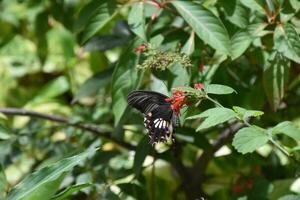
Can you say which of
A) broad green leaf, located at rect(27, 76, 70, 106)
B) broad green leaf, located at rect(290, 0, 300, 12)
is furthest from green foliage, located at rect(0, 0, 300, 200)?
broad green leaf, located at rect(27, 76, 70, 106)

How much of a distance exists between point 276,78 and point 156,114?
1.12ft

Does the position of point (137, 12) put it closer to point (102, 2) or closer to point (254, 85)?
point (102, 2)

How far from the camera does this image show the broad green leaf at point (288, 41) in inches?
48.9

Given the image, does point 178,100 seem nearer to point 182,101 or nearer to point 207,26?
point 182,101

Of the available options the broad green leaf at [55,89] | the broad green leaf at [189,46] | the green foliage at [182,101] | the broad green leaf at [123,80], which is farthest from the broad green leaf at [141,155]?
the broad green leaf at [55,89]

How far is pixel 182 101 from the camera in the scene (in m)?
1.05

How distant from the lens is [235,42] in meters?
1.29

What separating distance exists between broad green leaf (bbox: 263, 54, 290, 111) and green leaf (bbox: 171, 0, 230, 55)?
13 centimetres

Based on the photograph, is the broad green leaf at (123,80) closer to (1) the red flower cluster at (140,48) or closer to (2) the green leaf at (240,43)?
(1) the red flower cluster at (140,48)

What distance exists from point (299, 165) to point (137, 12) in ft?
Result: 1.63

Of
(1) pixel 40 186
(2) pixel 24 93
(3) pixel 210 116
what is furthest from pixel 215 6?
(2) pixel 24 93

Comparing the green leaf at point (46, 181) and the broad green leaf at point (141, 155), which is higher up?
the green leaf at point (46, 181)

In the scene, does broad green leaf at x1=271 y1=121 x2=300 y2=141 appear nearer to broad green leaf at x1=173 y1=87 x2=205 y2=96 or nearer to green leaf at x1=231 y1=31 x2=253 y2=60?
broad green leaf at x1=173 y1=87 x2=205 y2=96

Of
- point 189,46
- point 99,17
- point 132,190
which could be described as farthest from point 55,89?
point 189,46
